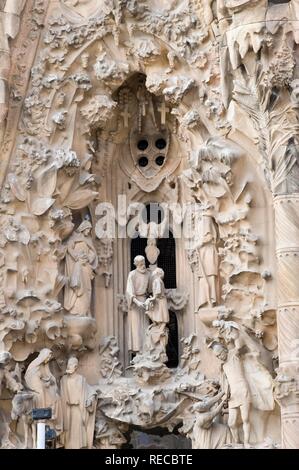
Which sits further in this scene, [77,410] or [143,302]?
[143,302]

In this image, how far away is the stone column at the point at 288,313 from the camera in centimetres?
1802

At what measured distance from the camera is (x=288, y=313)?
18156mm

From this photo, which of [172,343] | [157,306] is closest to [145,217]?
[157,306]

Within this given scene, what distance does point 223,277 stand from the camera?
19.1m

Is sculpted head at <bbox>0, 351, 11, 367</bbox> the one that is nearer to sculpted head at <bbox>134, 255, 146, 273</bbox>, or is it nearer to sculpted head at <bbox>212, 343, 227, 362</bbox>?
sculpted head at <bbox>134, 255, 146, 273</bbox>

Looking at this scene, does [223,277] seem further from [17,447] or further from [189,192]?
[17,447]

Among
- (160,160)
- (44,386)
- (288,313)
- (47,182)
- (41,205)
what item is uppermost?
(160,160)

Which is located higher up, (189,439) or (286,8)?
(286,8)

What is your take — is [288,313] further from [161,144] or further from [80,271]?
[161,144]

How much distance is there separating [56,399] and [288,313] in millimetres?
2609

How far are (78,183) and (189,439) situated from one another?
2767 millimetres

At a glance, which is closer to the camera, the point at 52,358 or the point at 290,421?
the point at 290,421

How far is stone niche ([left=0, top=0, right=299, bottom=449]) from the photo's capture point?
18.5 meters
